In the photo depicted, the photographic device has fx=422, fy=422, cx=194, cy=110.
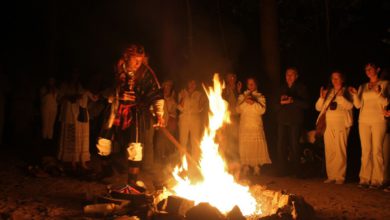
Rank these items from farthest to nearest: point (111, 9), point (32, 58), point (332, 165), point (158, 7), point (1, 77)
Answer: point (111, 9)
point (158, 7)
point (32, 58)
point (1, 77)
point (332, 165)

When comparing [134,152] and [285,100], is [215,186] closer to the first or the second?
[134,152]

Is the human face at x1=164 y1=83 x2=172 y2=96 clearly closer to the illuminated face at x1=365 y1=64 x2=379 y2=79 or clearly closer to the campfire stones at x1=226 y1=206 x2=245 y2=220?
the illuminated face at x1=365 y1=64 x2=379 y2=79

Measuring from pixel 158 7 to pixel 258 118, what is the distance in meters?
9.09

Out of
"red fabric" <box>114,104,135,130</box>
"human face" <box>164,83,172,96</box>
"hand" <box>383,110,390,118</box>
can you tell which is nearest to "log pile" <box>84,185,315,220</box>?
"red fabric" <box>114,104,135,130</box>

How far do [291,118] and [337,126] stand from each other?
3.36 ft

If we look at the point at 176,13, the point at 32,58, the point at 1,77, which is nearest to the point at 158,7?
the point at 176,13

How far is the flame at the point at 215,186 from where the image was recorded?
5711 millimetres

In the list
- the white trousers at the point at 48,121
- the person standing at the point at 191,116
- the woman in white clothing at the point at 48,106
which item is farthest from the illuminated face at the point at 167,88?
the white trousers at the point at 48,121

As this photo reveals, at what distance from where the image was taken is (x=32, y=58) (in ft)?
46.7

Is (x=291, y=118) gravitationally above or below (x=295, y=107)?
below

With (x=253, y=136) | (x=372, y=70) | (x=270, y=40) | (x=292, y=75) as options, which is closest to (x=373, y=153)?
(x=372, y=70)

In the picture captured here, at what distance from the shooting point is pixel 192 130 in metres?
9.94

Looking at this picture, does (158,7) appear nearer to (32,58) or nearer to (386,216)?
(32,58)

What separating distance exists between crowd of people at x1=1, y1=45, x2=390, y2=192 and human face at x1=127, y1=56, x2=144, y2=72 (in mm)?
15
